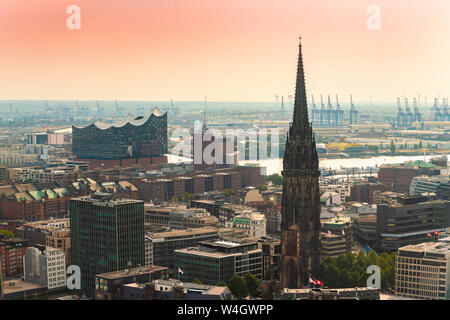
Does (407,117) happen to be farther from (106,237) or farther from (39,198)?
(106,237)

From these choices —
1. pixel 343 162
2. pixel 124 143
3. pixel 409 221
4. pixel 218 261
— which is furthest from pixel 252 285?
pixel 343 162

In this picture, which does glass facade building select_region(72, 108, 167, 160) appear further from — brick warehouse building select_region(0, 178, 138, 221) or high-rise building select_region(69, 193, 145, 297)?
high-rise building select_region(69, 193, 145, 297)

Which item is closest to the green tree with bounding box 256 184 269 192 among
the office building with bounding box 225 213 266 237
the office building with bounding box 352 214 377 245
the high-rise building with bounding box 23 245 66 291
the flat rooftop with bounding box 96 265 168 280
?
the office building with bounding box 225 213 266 237

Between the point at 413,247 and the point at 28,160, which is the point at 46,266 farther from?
the point at 28,160

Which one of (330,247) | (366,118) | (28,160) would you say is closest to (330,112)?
(366,118)

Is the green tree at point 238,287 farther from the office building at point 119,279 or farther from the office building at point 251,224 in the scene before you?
the office building at point 251,224

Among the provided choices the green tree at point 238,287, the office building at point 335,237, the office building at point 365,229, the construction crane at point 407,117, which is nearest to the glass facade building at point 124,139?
the office building at point 365,229
